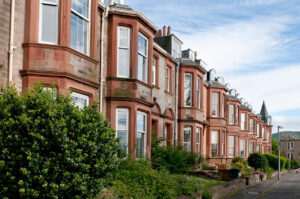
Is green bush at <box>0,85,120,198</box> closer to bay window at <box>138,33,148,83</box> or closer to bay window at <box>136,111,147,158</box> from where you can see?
bay window at <box>136,111,147,158</box>

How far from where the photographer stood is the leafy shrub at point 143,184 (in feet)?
37.1

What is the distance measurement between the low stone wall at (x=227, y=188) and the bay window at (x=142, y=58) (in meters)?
5.90

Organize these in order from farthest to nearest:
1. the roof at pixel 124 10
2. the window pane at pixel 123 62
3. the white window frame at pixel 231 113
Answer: the white window frame at pixel 231 113 → the window pane at pixel 123 62 → the roof at pixel 124 10

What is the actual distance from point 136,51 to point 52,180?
31.7 ft

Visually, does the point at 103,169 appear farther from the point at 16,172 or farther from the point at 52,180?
the point at 16,172

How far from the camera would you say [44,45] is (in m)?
11.9

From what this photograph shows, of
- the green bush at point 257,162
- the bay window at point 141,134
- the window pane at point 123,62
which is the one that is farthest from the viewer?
the green bush at point 257,162

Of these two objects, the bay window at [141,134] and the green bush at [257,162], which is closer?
the bay window at [141,134]

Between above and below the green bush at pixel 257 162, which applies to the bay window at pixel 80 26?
above

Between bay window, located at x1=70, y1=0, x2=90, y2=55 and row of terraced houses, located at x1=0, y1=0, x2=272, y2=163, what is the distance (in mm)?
34

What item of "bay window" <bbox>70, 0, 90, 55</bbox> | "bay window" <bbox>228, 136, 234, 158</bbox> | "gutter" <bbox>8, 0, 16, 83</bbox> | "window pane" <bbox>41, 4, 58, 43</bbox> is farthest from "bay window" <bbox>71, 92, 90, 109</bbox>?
"bay window" <bbox>228, 136, 234, 158</bbox>

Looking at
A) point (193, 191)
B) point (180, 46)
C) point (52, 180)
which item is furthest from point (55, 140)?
point (180, 46)

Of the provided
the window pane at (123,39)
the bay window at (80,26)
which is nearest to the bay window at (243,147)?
the window pane at (123,39)

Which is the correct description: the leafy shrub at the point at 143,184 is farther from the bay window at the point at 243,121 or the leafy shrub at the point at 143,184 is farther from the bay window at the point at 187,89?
the bay window at the point at 243,121
